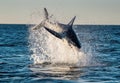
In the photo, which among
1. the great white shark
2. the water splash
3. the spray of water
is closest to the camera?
the great white shark

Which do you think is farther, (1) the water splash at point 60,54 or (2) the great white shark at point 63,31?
(1) the water splash at point 60,54

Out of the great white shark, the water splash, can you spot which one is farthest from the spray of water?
the great white shark

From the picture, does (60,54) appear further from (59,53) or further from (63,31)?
(63,31)

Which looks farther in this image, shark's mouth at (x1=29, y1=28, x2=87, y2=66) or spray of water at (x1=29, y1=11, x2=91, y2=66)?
shark's mouth at (x1=29, y1=28, x2=87, y2=66)

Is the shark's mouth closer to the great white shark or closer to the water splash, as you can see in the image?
the water splash

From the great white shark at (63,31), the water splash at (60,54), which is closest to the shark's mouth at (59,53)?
the water splash at (60,54)

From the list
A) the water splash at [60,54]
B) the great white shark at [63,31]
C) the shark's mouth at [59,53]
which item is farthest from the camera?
the shark's mouth at [59,53]

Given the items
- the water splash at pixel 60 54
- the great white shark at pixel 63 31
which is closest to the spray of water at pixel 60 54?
the water splash at pixel 60 54

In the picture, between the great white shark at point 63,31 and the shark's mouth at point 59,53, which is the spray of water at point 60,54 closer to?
the shark's mouth at point 59,53

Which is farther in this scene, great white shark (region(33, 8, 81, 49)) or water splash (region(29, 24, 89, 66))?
water splash (region(29, 24, 89, 66))

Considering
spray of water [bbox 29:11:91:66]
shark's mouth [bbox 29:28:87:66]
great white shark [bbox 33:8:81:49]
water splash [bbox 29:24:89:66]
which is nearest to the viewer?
great white shark [bbox 33:8:81:49]

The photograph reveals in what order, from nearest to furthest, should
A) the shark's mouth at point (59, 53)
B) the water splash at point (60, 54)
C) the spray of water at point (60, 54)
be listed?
the spray of water at point (60, 54) → the water splash at point (60, 54) → the shark's mouth at point (59, 53)

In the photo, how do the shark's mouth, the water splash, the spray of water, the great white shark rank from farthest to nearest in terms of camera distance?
the shark's mouth, the water splash, the spray of water, the great white shark

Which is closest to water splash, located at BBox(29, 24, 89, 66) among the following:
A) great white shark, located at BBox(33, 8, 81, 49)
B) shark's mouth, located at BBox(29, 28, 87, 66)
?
shark's mouth, located at BBox(29, 28, 87, 66)
